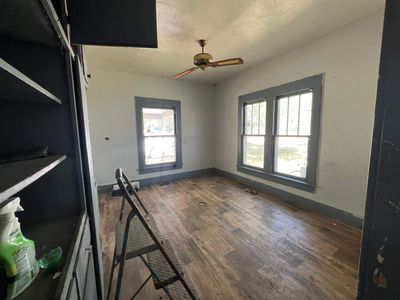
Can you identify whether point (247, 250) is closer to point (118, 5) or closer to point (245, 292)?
point (245, 292)

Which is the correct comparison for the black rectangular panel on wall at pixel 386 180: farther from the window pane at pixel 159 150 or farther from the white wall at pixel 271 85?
the window pane at pixel 159 150

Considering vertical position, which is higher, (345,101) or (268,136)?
(345,101)

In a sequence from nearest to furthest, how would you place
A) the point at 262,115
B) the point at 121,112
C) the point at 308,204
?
the point at 308,204, the point at 262,115, the point at 121,112

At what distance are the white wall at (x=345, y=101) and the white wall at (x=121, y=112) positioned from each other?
7.95 ft

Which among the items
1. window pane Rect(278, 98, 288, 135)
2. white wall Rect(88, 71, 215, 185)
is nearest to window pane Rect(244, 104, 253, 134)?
window pane Rect(278, 98, 288, 135)

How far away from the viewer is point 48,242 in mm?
815

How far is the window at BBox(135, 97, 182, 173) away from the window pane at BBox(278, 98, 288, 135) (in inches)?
92.6

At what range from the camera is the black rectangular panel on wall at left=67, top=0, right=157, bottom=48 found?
1005mm

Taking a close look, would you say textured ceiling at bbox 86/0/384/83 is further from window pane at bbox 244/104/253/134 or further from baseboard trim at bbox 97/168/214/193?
baseboard trim at bbox 97/168/214/193

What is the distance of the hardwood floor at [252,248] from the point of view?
1497 mm

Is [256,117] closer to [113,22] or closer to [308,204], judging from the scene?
[308,204]

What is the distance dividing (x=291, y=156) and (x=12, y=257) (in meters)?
3.45

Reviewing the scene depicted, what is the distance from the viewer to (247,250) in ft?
6.38

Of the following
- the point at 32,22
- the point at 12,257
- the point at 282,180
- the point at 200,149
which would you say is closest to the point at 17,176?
the point at 12,257
